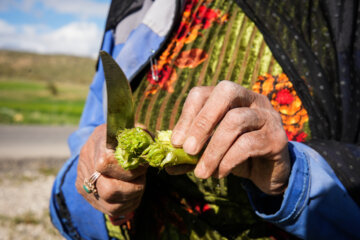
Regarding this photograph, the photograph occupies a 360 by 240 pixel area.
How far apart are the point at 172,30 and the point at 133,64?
0.29m

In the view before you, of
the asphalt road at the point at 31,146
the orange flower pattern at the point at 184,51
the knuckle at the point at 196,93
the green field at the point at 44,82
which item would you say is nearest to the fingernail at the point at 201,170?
the knuckle at the point at 196,93

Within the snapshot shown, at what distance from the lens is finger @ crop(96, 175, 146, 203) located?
1144 millimetres

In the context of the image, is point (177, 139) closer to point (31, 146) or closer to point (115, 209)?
point (115, 209)

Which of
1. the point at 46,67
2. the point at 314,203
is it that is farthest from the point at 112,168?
the point at 46,67

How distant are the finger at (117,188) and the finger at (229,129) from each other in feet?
1.20

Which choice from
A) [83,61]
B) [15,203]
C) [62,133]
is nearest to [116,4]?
[15,203]

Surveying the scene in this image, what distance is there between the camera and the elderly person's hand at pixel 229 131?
0.89 metres

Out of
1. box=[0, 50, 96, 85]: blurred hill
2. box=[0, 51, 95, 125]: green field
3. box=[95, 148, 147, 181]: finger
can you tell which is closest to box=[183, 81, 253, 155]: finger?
box=[95, 148, 147, 181]: finger

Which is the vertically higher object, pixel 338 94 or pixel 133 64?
pixel 338 94

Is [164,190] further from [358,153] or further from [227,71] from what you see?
[358,153]

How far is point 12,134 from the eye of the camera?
17516 mm

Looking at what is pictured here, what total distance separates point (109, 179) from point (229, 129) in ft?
1.79

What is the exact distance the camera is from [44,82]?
57.6m

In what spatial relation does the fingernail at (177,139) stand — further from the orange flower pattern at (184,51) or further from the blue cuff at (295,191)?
the orange flower pattern at (184,51)
